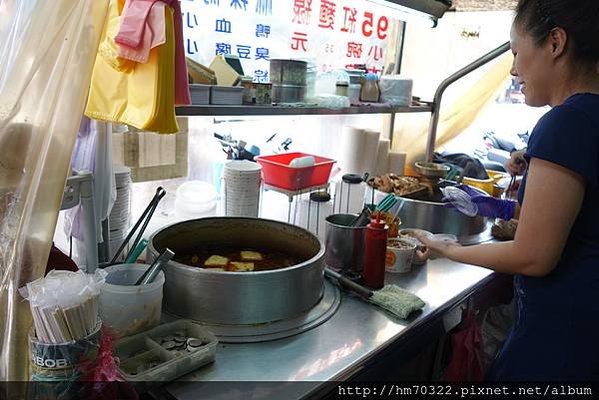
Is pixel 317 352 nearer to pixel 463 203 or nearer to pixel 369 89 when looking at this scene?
pixel 463 203

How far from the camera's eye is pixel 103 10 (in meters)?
0.79

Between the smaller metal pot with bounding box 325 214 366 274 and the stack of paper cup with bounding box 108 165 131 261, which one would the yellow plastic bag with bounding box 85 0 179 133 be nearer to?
the stack of paper cup with bounding box 108 165 131 261

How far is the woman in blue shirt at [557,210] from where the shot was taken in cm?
97

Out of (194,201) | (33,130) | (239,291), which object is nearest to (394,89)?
(194,201)

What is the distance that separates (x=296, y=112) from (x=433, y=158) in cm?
137

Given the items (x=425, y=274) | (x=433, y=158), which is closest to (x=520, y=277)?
(x=425, y=274)

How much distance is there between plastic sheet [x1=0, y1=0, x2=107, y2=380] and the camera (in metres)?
0.73

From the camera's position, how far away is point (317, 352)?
42.1 inches

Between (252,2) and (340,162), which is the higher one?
(252,2)

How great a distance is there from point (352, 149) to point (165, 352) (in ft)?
5.16

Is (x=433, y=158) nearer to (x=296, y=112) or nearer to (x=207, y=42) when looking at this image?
(x=296, y=112)

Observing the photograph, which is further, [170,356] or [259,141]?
[259,141]

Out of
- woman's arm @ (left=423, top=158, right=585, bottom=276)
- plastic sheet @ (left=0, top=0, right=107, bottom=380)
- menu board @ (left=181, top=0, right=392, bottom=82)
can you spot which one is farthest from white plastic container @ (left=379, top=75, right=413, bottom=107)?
plastic sheet @ (left=0, top=0, right=107, bottom=380)

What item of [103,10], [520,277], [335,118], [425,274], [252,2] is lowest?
[425,274]
